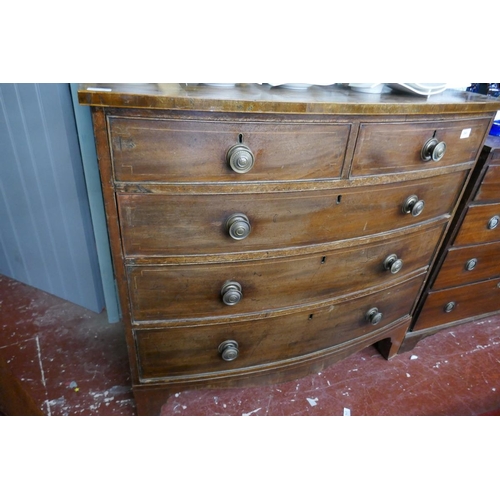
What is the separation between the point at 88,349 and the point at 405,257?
4.32 ft

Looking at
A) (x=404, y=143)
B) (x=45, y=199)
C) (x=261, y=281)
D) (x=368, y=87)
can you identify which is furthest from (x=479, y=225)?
(x=45, y=199)

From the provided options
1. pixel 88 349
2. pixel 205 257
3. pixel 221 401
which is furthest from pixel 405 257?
pixel 88 349

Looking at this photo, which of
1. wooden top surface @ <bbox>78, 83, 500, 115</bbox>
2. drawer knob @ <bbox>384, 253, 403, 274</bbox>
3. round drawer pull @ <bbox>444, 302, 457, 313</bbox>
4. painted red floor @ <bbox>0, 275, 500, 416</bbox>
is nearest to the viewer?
wooden top surface @ <bbox>78, 83, 500, 115</bbox>

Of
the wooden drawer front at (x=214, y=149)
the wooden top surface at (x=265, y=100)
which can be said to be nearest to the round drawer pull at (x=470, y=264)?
the wooden top surface at (x=265, y=100)

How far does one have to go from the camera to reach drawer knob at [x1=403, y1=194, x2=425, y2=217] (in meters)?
1.04

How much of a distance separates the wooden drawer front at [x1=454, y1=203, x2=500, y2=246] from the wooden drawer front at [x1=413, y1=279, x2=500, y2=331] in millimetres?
245

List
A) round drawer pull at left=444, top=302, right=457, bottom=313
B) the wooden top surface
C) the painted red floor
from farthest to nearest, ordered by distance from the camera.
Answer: round drawer pull at left=444, top=302, right=457, bottom=313, the painted red floor, the wooden top surface

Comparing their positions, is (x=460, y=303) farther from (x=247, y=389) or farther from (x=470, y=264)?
(x=247, y=389)

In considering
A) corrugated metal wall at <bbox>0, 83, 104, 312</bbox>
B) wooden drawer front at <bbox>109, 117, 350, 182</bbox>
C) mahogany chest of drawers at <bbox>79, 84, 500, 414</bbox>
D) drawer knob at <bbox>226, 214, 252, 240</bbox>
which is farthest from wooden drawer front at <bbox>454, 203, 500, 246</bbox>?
corrugated metal wall at <bbox>0, 83, 104, 312</bbox>

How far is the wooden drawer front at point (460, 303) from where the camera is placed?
155 centimetres

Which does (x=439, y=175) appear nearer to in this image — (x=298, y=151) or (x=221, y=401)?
(x=298, y=151)

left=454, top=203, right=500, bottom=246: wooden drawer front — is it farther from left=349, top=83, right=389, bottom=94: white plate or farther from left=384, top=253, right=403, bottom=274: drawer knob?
left=349, top=83, right=389, bottom=94: white plate

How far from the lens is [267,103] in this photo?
2.39 feet

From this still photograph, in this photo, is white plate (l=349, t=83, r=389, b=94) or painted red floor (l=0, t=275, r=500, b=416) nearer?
white plate (l=349, t=83, r=389, b=94)
